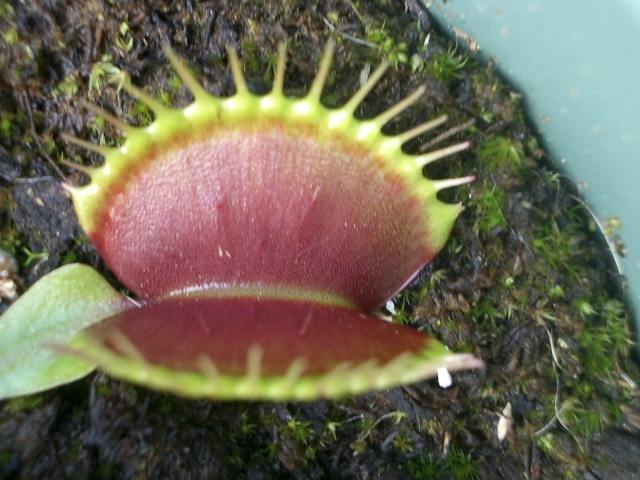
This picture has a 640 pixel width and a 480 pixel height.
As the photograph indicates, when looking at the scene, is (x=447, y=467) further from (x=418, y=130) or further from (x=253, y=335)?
(x=418, y=130)

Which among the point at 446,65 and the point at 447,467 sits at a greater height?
the point at 446,65

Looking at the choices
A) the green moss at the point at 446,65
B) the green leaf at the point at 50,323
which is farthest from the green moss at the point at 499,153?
the green leaf at the point at 50,323

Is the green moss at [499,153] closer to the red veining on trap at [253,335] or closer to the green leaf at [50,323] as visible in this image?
Answer: the red veining on trap at [253,335]

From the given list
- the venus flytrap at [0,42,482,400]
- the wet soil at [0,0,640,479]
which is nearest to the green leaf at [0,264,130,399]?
the venus flytrap at [0,42,482,400]

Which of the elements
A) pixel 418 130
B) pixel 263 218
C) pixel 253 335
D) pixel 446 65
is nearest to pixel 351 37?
pixel 446 65

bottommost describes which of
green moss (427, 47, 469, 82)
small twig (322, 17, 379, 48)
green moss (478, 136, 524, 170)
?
green moss (478, 136, 524, 170)

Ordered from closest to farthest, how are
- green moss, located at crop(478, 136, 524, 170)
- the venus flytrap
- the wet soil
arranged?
the venus flytrap
the wet soil
green moss, located at crop(478, 136, 524, 170)

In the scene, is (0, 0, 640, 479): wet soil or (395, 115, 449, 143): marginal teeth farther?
(0, 0, 640, 479): wet soil

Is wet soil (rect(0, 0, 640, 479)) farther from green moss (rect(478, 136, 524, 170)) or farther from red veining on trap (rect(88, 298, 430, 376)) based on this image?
red veining on trap (rect(88, 298, 430, 376))
